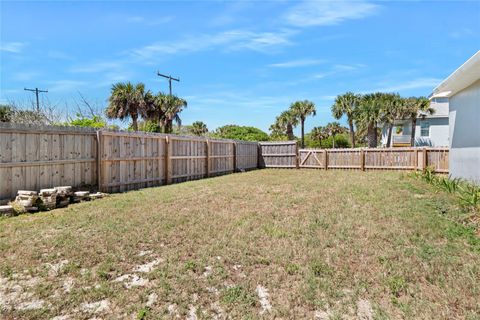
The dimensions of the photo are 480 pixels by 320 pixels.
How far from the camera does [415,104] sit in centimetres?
2441

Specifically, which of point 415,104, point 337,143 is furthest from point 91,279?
point 337,143

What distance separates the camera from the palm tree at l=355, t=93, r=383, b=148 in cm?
2583

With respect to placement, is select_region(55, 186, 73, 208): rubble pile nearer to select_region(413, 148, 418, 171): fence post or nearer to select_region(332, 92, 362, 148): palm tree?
select_region(413, 148, 418, 171): fence post

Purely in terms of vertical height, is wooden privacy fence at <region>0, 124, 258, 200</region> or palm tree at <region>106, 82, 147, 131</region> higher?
palm tree at <region>106, 82, 147, 131</region>

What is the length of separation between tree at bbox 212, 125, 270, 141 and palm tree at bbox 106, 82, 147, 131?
17160 mm

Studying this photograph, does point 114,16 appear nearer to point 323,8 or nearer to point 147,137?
point 147,137

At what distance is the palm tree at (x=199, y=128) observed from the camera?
35906 millimetres

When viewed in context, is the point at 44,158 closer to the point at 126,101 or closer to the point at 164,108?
the point at 126,101

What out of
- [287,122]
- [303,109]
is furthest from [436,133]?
[287,122]

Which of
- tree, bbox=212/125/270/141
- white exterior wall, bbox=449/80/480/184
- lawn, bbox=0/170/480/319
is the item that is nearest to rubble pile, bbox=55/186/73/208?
lawn, bbox=0/170/480/319

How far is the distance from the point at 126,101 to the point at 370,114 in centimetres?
2084

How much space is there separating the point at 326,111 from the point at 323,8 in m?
23.5

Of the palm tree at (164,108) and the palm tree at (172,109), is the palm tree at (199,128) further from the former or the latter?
the palm tree at (164,108)

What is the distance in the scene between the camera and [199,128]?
36.2m
